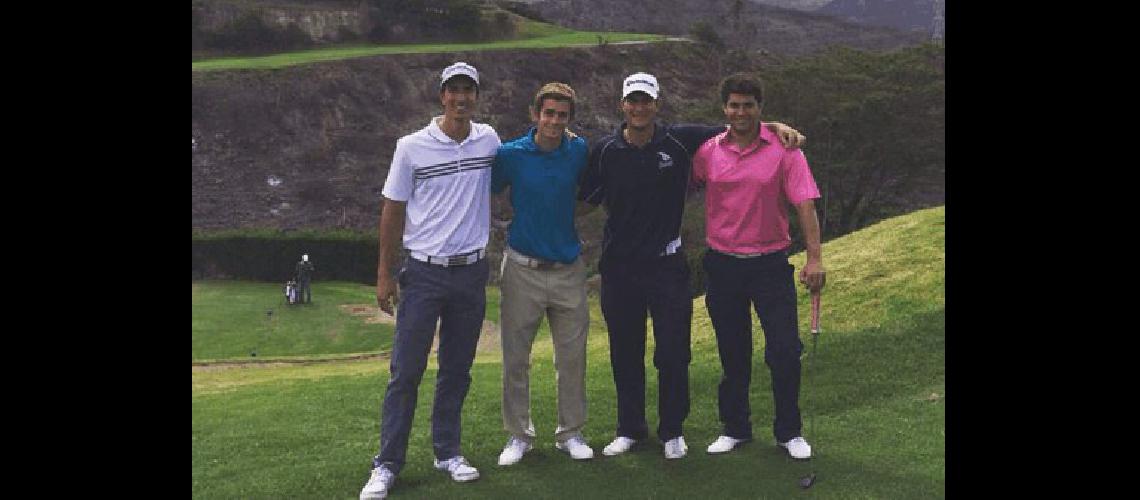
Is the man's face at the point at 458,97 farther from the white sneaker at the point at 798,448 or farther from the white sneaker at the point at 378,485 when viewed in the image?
the white sneaker at the point at 798,448

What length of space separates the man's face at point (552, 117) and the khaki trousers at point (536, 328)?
93 centimetres

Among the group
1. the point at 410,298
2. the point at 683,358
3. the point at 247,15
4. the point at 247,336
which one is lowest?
the point at 247,336

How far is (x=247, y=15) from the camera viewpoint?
5603 centimetres

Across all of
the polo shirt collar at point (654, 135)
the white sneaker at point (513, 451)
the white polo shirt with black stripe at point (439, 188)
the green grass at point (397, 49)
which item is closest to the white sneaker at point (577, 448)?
the white sneaker at point (513, 451)

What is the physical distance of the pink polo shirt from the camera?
6680mm

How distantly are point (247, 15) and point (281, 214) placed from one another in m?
22.1

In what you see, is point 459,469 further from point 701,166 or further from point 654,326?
point 701,166

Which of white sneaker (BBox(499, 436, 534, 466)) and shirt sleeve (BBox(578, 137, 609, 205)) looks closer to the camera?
shirt sleeve (BBox(578, 137, 609, 205))

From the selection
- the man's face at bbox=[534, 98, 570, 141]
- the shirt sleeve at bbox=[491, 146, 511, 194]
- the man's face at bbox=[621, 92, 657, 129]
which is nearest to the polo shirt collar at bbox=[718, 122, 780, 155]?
the man's face at bbox=[621, 92, 657, 129]

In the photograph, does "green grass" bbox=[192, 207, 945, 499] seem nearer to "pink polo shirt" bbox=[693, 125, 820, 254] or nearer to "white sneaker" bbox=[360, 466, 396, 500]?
"white sneaker" bbox=[360, 466, 396, 500]

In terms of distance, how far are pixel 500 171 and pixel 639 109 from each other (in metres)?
1.04

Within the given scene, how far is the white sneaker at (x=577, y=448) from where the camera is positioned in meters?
7.20
